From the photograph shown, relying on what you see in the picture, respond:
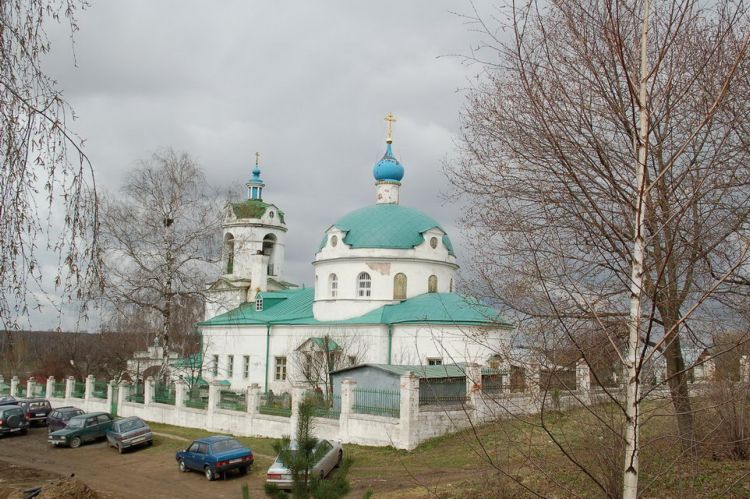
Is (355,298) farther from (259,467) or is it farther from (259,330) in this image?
(259,467)

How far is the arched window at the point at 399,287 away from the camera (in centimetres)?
3391

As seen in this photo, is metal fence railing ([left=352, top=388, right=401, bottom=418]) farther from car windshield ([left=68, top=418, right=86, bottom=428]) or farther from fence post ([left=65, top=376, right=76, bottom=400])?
fence post ([left=65, top=376, right=76, bottom=400])

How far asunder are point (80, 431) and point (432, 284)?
16.9 m

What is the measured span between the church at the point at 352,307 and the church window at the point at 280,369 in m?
0.05

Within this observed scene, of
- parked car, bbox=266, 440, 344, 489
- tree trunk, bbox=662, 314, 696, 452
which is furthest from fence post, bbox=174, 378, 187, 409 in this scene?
tree trunk, bbox=662, 314, 696, 452

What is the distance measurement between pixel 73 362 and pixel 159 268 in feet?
82.2

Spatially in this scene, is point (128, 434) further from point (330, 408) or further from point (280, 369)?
point (280, 369)

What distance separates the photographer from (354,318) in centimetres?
3372

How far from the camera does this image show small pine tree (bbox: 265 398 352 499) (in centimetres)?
772

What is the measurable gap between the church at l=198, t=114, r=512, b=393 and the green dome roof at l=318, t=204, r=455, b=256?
49 millimetres

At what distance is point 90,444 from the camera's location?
25797mm

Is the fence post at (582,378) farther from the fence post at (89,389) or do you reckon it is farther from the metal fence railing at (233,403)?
the fence post at (89,389)

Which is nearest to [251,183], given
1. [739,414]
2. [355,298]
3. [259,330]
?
[259,330]

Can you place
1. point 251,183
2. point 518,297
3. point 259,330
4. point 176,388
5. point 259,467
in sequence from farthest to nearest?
1. point 251,183
2. point 259,330
3. point 176,388
4. point 259,467
5. point 518,297
